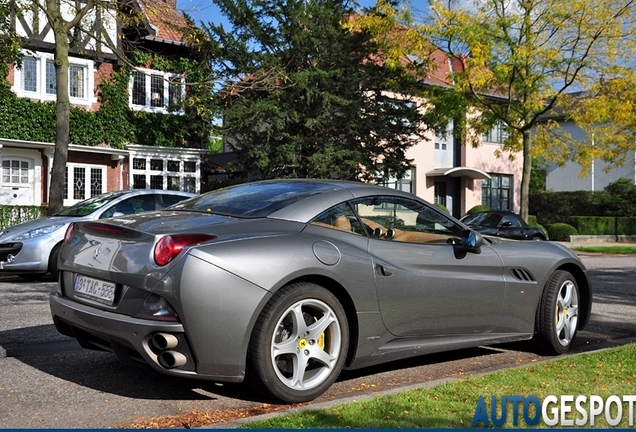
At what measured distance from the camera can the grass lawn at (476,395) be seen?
4078mm

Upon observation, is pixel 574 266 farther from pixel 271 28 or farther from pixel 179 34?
pixel 179 34

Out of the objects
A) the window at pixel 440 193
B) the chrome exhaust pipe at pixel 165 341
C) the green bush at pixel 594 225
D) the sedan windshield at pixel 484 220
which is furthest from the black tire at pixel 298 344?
the window at pixel 440 193

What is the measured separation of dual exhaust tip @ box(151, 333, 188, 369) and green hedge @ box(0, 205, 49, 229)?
1932cm

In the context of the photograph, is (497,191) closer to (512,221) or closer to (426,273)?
(512,221)

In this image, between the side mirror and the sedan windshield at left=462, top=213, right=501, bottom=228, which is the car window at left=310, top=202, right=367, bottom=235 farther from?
the sedan windshield at left=462, top=213, right=501, bottom=228

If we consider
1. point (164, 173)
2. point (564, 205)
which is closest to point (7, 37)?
point (164, 173)

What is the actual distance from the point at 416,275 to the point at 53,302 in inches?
102

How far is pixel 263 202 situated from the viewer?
525 cm

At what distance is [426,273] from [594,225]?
32.5 metres

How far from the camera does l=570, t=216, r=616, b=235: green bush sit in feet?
116

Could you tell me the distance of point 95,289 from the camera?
189 inches

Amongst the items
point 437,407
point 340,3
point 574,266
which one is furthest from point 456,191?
point 437,407

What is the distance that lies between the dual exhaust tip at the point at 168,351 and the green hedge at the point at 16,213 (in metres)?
19.3

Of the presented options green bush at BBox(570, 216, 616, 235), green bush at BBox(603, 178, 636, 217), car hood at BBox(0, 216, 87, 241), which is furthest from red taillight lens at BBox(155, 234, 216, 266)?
green bush at BBox(603, 178, 636, 217)
